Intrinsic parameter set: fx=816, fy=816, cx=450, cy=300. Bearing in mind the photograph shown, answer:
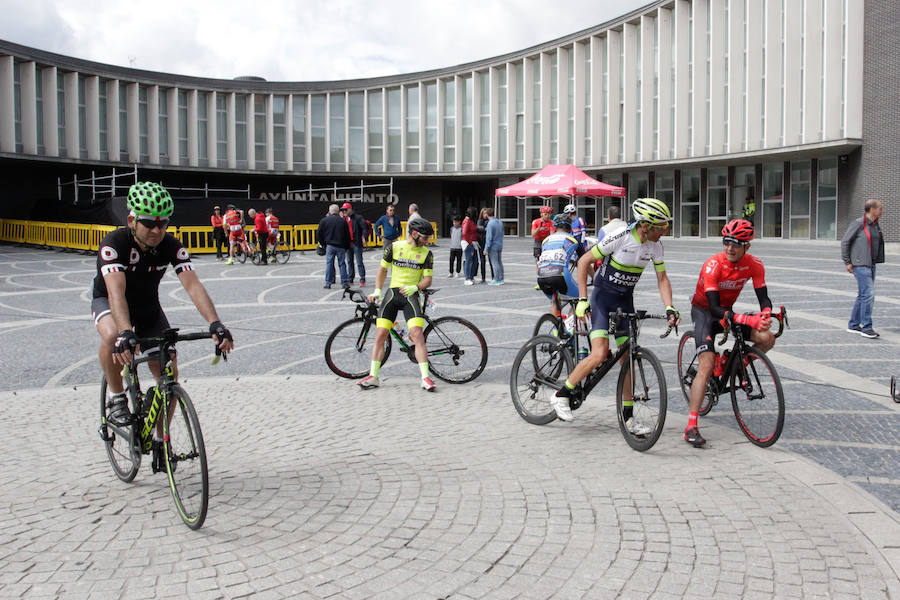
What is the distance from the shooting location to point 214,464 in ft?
17.1

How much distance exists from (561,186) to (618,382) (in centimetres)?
2268

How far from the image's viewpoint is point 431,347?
7930 millimetres

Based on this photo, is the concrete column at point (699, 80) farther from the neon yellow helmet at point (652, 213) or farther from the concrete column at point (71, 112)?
the neon yellow helmet at point (652, 213)

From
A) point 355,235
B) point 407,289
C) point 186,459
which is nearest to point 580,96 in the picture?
point 355,235

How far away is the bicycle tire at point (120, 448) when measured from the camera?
4668 millimetres

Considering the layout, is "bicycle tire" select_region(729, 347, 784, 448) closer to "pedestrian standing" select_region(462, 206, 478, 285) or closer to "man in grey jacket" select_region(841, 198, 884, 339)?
"man in grey jacket" select_region(841, 198, 884, 339)

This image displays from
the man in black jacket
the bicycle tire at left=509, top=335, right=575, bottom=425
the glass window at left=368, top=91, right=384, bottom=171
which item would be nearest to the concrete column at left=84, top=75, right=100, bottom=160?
the glass window at left=368, top=91, right=384, bottom=171

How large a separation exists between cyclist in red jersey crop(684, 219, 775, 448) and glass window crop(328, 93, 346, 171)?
4699 cm

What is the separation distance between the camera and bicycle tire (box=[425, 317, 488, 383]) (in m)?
7.88

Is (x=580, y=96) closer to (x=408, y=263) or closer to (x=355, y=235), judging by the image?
(x=355, y=235)

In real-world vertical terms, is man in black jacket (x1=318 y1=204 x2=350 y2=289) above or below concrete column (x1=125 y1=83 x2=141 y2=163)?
below

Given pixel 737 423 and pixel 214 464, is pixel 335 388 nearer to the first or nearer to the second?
pixel 214 464

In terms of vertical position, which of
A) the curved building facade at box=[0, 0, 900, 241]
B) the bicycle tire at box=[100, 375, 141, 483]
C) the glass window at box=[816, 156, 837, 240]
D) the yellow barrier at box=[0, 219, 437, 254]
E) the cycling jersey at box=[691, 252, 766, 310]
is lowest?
the bicycle tire at box=[100, 375, 141, 483]

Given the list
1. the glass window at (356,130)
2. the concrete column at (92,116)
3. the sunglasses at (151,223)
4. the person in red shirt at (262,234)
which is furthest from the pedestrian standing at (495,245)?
the glass window at (356,130)
